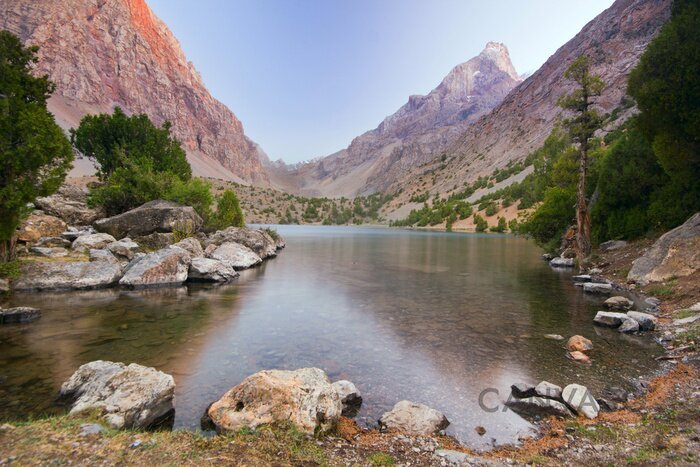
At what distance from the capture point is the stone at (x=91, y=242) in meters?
22.5

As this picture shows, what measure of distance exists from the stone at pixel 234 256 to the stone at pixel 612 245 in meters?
29.0

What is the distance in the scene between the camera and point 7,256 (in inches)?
683

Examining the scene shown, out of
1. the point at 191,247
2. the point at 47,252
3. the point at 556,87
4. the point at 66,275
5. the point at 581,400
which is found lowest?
the point at 581,400

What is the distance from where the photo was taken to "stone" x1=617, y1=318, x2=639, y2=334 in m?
11.9

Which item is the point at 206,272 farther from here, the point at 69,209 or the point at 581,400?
the point at 581,400

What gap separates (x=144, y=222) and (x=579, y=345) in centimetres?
3006

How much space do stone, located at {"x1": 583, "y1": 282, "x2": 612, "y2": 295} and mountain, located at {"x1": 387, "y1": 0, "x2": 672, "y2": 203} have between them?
125182 mm

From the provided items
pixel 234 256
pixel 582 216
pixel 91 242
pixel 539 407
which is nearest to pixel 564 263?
pixel 582 216

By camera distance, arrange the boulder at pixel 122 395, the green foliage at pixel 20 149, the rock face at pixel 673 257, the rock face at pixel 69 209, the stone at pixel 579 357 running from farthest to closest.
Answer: the rock face at pixel 69 209, the rock face at pixel 673 257, the green foliage at pixel 20 149, the stone at pixel 579 357, the boulder at pixel 122 395

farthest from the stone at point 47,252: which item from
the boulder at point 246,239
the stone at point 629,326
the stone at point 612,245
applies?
the stone at point 612,245

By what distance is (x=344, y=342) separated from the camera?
1188 cm

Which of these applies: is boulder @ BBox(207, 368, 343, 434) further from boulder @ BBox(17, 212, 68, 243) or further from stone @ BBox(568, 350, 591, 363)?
boulder @ BBox(17, 212, 68, 243)

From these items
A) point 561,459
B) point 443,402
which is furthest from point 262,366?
point 561,459

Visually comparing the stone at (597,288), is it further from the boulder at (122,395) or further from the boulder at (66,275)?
the boulder at (66,275)
